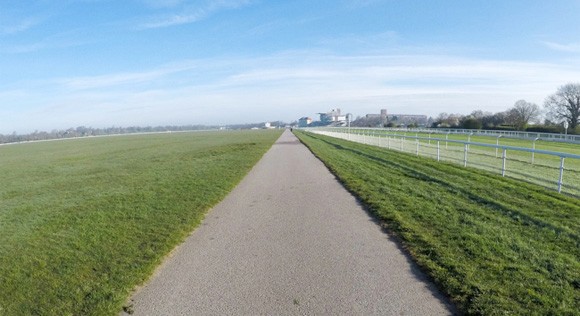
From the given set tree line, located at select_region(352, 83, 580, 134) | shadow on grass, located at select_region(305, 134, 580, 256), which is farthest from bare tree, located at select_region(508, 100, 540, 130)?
shadow on grass, located at select_region(305, 134, 580, 256)

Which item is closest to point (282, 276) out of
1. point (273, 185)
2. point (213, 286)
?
point (213, 286)

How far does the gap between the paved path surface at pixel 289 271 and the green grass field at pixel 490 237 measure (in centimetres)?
37

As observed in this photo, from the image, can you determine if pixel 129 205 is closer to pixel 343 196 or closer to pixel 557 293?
pixel 343 196

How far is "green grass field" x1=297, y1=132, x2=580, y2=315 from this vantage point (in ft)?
10.5

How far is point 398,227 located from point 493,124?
69.9m

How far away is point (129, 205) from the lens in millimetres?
8000

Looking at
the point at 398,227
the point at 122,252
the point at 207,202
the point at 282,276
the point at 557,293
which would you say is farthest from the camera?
the point at 207,202

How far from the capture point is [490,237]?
482cm

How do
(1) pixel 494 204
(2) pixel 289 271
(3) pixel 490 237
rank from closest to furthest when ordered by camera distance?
(2) pixel 289 271 < (3) pixel 490 237 < (1) pixel 494 204

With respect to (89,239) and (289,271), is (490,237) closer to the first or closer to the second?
(289,271)

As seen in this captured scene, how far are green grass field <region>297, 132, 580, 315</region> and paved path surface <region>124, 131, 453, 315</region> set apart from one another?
1.22 feet

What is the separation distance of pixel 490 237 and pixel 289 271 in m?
3.01

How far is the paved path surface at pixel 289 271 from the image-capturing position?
10.6 feet

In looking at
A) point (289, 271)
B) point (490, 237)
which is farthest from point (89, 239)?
point (490, 237)
